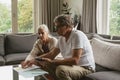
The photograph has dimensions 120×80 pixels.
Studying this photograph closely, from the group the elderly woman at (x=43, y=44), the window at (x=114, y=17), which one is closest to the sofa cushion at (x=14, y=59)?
the elderly woman at (x=43, y=44)

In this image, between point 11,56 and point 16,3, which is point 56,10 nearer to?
point 16,3

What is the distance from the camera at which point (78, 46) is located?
2.30m

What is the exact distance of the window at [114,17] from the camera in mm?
3905

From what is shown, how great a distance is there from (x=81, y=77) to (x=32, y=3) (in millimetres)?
3378

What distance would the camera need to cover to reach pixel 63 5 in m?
5.11

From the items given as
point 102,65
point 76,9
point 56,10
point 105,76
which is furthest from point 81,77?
point 56,10

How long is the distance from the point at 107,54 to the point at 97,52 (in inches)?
8.5

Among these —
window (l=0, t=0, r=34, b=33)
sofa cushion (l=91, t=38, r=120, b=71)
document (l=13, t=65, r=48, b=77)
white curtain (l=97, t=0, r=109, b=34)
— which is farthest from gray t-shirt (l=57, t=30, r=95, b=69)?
window (l=0, t=0, r=34, b=33)

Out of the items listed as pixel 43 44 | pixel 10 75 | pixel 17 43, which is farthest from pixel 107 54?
pixel 17 43

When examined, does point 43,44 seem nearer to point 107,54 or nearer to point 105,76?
point 107,54

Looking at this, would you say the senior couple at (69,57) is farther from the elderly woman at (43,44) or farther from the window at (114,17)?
the window at (114,17)

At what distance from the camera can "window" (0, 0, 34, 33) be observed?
518 cm

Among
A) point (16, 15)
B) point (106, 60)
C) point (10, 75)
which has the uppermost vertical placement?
point (16, 15)

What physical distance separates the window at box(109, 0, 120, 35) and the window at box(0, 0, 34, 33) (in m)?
2.18
